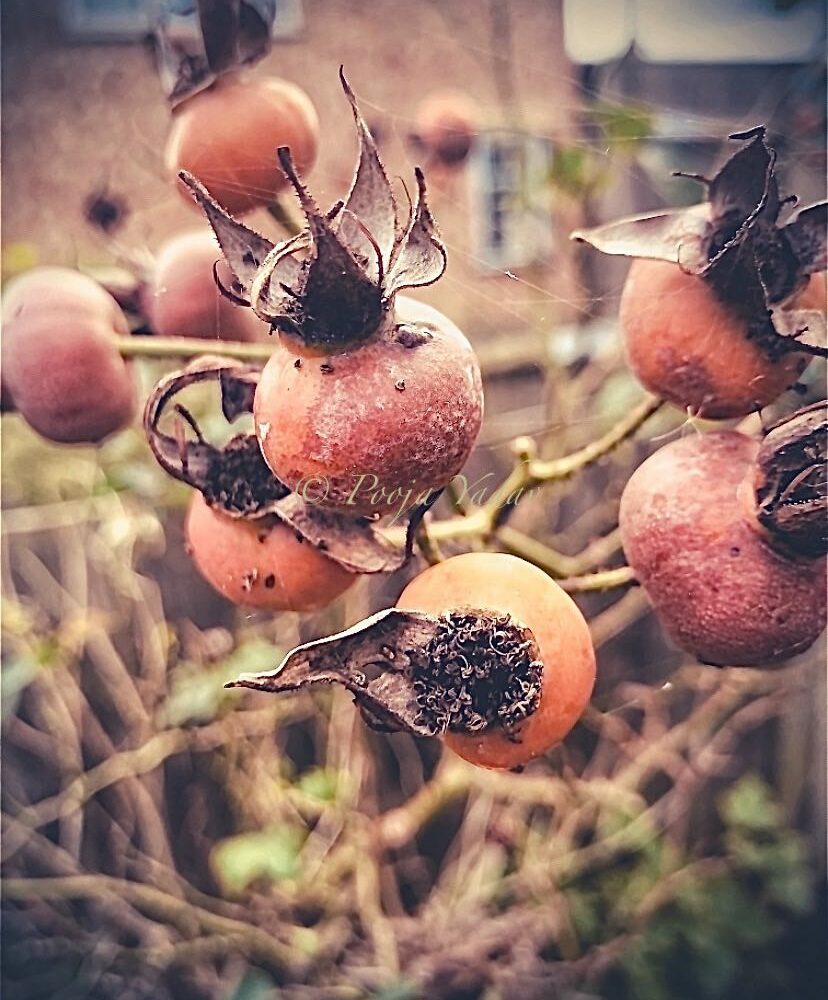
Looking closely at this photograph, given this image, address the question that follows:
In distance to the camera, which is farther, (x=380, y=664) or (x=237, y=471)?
(x=237, y=471)

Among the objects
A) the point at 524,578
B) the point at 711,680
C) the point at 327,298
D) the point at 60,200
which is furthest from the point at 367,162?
the point at 711,680

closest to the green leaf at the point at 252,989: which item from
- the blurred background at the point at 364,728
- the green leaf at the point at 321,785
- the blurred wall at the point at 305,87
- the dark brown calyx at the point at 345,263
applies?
the blurred background at the point at 364,728

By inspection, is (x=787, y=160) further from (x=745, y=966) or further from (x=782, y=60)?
(x=745, y=966)

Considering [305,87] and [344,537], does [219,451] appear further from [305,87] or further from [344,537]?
[305,87]

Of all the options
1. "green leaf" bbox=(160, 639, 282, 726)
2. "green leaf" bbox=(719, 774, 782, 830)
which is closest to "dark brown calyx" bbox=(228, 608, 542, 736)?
"green leaf" bbox=(160, 639, 282, 726)

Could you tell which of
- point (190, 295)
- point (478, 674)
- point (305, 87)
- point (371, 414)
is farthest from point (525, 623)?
point (305, 87)

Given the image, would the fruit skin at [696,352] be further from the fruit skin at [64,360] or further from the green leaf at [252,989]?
the green leaf at [252,989]

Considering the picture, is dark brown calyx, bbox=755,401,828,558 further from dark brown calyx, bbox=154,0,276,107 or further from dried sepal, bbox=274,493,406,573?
dark brown calyx, bbox=154,0,276,107
